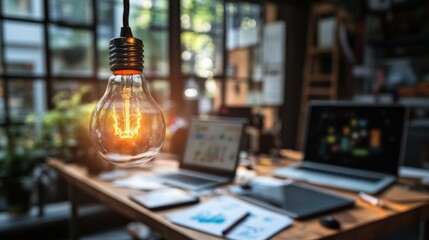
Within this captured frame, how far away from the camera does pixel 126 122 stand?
653mm

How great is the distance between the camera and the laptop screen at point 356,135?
152 centimetres

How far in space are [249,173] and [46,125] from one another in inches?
63.1

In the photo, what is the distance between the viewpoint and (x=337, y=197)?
4.09ft

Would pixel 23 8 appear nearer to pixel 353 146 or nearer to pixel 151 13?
pixel 151 13

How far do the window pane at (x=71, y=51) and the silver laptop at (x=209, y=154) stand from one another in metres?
1.48

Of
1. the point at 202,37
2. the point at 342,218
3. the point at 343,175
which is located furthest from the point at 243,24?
the point at 342,218

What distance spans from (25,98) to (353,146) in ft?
7.69

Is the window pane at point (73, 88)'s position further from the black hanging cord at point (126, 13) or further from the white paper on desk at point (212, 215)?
the black hanging cord at point (126, 13)

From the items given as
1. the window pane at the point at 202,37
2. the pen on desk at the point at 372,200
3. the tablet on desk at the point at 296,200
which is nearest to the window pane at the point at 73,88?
the window pane at the point at 202,37

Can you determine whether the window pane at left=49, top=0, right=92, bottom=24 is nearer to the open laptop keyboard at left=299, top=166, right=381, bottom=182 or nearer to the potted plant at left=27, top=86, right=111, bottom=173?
the potted plant at left=27, top=86, right=111, bottom=173

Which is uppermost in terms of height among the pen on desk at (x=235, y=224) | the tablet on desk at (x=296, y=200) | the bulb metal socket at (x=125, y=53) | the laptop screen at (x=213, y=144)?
the bulb metal socket at (x=125, y=53)

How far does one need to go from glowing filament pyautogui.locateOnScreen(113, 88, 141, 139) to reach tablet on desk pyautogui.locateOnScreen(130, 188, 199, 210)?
22.2 inches

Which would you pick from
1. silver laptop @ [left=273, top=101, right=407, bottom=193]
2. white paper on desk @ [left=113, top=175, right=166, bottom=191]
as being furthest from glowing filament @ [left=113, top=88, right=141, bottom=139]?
silver laptop @ [left=273, top=101, right=407, bottom=193]

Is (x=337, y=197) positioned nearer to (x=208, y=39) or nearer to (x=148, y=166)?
(x=148, y=166)
